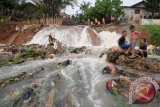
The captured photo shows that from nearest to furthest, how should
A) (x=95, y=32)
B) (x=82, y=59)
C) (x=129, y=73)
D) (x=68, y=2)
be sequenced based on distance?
(x=129, y=73) → (x=82, y=59) → (x=95, y=32) → (x=68, y=2)

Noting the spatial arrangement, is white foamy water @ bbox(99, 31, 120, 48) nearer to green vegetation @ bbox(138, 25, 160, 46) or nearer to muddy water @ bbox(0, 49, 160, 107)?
green vegetation @ bbox(138, 25, 160, 46)

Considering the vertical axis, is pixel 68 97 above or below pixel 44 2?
below

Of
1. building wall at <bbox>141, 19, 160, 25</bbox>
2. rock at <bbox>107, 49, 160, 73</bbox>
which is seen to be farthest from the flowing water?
building wall at <bbox>141, 19, 160, 25</bbox>

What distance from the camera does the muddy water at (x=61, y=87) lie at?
55.2 ft

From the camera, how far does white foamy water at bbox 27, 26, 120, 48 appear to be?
3753 centimetres

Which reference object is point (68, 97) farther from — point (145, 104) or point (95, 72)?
point (95, 72)

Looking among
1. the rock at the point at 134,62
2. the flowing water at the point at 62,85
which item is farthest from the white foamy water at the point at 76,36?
the rock at the point at 134,62

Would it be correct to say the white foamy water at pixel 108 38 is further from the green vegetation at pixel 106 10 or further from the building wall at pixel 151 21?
the green vegetation at pixel 106 10

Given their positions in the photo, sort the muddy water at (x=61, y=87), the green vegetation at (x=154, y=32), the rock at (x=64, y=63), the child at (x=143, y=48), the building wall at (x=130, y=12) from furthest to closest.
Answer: the building wall at (x=130, y=12), the green vegetation at (x=154, y=32), the rock at (x=64, y=63), the child at (x=143, y=48), the muddy water at (x=61, y=87)

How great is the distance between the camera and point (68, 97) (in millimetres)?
17188

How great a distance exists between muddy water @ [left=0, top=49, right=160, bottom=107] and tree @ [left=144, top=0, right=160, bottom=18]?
97.7 feet

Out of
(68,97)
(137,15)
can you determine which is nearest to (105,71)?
(68,97)

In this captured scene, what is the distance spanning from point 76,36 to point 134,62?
1665cm

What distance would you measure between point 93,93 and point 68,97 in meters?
1.27
